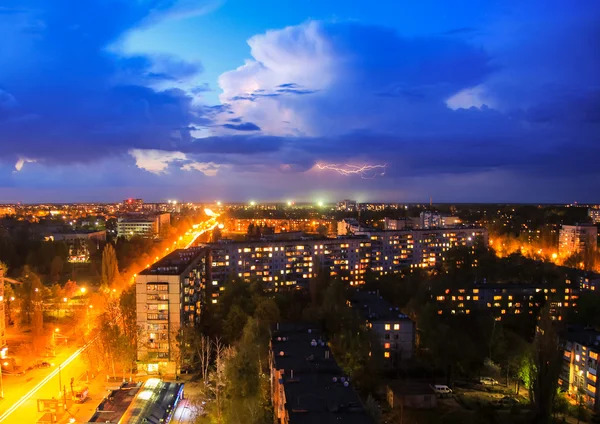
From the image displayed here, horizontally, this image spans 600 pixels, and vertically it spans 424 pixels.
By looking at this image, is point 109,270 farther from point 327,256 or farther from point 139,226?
point 139,226

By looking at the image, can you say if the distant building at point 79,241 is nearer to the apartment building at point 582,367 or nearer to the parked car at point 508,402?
the parked car at point 508,402

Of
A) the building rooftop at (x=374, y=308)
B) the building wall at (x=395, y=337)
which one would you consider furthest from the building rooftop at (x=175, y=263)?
the building wall at (x=395, y=337)

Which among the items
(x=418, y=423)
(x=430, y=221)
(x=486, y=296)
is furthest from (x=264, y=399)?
(x=430, y=221)

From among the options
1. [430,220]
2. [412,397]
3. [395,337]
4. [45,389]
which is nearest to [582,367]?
[412,397]

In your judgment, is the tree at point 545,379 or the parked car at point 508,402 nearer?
the tree at point 545,379

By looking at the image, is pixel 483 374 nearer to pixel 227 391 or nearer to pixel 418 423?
pixel 418 423

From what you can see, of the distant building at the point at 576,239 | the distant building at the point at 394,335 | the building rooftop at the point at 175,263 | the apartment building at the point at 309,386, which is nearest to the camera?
the apartment building at the point at 309,386

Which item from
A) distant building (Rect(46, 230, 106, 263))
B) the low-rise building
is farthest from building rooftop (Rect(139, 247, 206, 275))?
distant building (Rect(46, 230, 106, 263))
